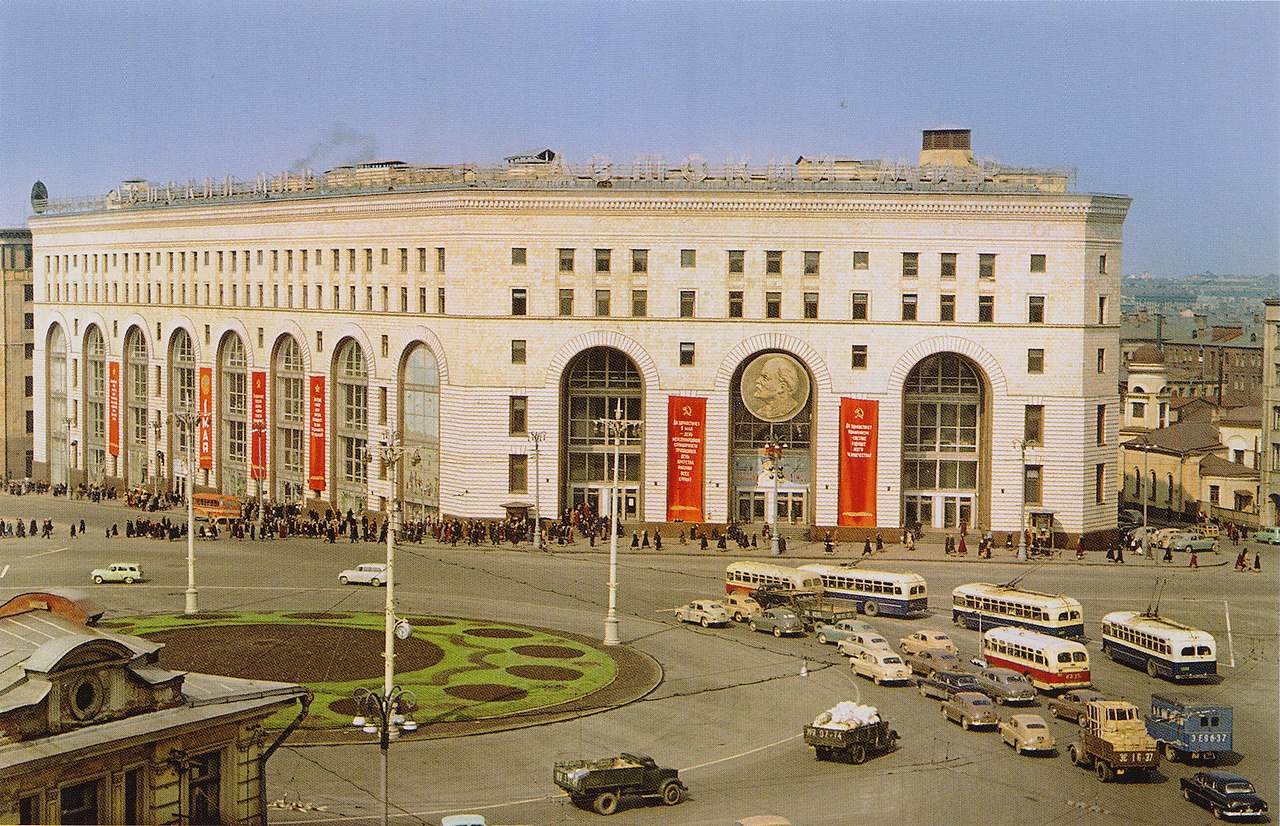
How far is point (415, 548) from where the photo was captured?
89.4 meters

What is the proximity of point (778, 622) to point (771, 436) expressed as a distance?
30.5 m

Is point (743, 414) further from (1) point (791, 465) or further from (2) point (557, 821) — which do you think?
(2) point (557, 821)

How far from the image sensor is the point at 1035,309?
92562mm

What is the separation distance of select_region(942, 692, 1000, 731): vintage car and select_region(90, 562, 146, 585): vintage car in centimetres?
4313

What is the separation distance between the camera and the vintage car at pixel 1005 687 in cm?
5291

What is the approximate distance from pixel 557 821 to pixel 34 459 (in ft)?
368

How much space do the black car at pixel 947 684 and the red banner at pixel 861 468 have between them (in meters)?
37.9

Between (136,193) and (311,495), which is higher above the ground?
(136,193)

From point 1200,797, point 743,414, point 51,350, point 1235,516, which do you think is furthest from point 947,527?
point 51,350

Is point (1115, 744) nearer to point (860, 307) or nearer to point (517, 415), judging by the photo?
point (860, 307)

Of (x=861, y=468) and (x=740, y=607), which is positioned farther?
(x=861, y=468)

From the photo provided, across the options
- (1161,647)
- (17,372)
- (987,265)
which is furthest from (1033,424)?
(17,372)

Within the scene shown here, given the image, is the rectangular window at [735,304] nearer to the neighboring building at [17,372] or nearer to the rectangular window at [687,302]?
the rectangular window at [687,302]

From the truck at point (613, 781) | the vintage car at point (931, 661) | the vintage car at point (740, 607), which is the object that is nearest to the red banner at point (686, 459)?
the vintage car at point (740, 607)
